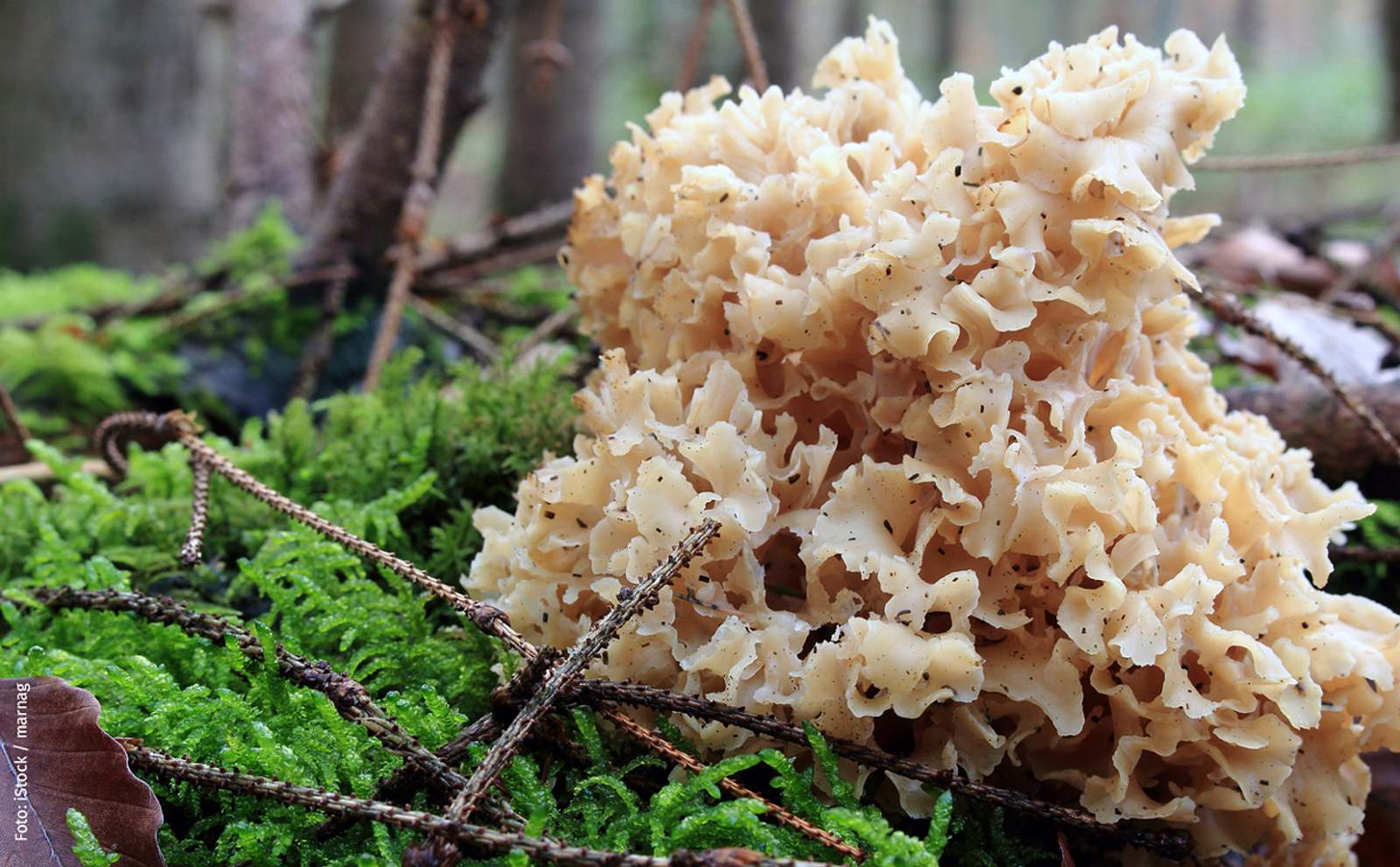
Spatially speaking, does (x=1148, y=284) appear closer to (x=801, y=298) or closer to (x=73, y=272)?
(x=801, y=298)

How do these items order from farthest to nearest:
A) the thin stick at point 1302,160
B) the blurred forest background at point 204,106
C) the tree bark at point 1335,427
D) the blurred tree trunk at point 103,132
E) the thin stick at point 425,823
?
1. the blurred tree trunk at point 103,132
2. the blurred forest background at point 204,106
3. the thin stick at point 1302,160
4. the tree bark at point 1335,427
5. the thin stick at point 425,823

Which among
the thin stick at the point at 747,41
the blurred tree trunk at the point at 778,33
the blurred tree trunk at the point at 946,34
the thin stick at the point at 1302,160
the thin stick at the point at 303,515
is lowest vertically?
the blurred tree trunk at the point at 946,34

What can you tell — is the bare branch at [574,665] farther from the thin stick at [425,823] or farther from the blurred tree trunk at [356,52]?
Answer: the blurred tree trunk at [356,52]

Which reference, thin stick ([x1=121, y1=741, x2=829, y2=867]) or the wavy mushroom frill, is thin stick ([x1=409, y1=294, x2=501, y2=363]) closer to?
the wavy mushroom frill

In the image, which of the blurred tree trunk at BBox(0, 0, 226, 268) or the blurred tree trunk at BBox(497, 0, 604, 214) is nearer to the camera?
the blurred tree trunk at BBox(0, 0, 226, 268)

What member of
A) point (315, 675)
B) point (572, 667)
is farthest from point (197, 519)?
point (572, 667)

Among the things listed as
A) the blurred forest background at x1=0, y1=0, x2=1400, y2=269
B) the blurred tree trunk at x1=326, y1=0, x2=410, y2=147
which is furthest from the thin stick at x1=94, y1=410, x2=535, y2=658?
the blurred tree trunk at x1=326, y1=0, x2=410, y2=147

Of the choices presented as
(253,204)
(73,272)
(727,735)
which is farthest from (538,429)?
(73,272)

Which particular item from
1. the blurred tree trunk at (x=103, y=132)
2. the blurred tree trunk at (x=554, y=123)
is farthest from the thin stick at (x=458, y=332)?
the blurred tree trunk at (x=554, y=123)
